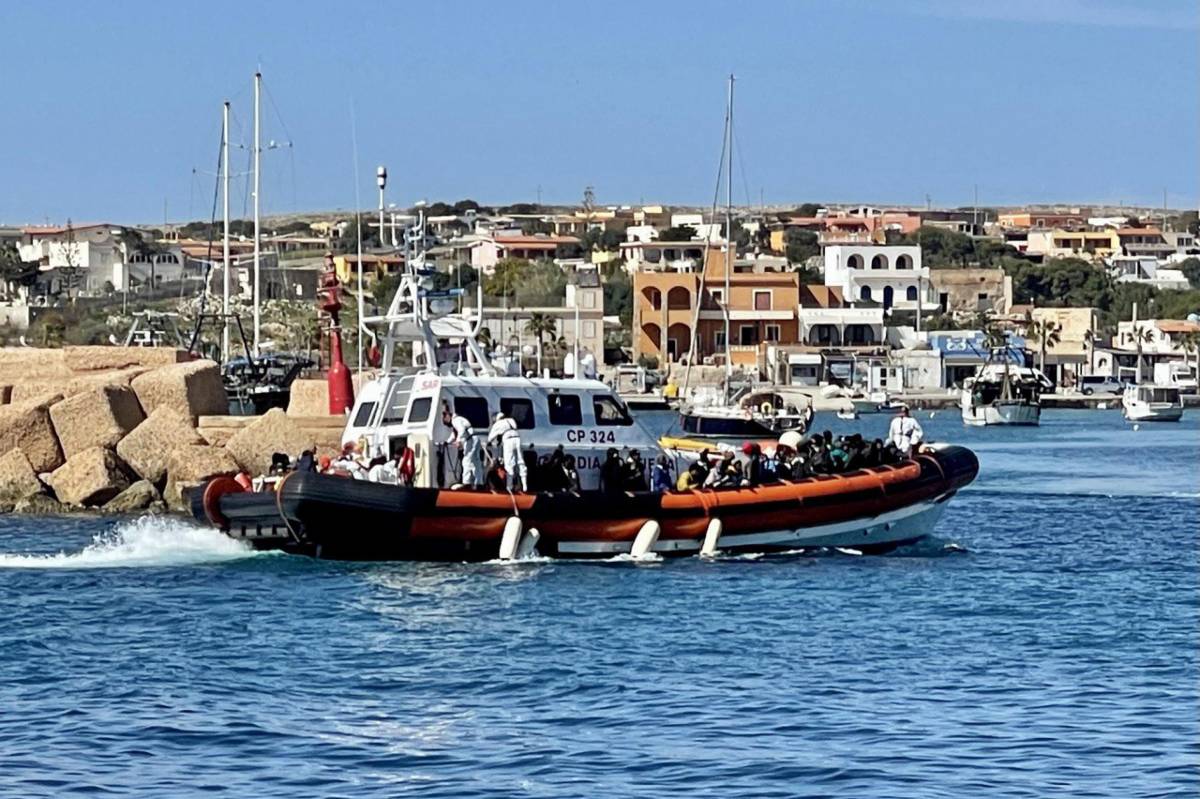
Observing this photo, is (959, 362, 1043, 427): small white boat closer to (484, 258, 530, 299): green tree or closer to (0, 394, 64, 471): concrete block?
(484, 258, 530, 299): green tree

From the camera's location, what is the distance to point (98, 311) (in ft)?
403

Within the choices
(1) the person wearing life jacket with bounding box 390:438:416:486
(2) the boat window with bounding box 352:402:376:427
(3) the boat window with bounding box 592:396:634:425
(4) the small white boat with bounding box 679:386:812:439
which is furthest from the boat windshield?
(1) the person wearing life jacket with bounding box 390:438:416:486

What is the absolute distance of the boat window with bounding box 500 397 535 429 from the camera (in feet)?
92.4

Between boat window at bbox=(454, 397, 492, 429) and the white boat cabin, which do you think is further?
boat window at bbox=(454, 397, 492, 429)

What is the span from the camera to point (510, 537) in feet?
87.2

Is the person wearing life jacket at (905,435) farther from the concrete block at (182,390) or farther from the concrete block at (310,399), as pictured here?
the concrete block at (182,390)

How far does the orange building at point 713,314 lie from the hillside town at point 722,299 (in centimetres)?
10

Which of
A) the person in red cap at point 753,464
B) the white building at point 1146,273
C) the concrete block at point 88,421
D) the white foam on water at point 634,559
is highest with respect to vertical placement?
the white building at point 1146,273

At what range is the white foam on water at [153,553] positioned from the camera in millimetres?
27109

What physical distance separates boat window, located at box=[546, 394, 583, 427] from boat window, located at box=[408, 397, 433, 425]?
1.61m

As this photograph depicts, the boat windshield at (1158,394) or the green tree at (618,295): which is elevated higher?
the green tree at (618,295)

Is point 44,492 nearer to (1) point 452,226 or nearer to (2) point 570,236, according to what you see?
(1) point 452,226

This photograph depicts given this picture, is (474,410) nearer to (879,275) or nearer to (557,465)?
(557,465)

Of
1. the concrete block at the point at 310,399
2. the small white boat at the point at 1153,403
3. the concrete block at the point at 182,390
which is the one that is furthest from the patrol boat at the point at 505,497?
the small white boat at the point at 1153,403
